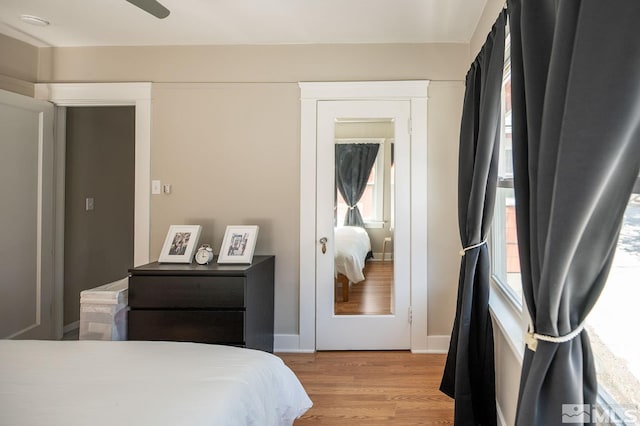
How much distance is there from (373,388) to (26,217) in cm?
290

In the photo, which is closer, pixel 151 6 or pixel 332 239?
pixel 151 6

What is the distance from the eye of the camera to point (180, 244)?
2857mm

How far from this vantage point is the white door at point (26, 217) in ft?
9.08

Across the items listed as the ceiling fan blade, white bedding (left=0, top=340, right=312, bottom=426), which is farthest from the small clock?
the ceiling fan blade

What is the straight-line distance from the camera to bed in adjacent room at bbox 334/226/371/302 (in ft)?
10.2

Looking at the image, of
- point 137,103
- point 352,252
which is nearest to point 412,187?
point 352,252

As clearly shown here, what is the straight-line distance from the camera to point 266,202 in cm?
311

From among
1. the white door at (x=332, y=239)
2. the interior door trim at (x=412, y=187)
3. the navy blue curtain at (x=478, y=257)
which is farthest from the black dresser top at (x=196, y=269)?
the navy blue curtain at (x=478, y=257)

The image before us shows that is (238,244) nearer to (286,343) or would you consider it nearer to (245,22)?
(286,343)

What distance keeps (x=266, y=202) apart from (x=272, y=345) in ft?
3.80

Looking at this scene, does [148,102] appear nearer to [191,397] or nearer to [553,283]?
[191,397]

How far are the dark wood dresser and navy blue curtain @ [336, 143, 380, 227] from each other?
102cm

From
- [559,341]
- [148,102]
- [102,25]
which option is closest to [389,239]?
[559,341]

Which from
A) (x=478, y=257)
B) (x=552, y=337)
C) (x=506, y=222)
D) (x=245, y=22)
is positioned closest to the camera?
(x=552, y=337)
